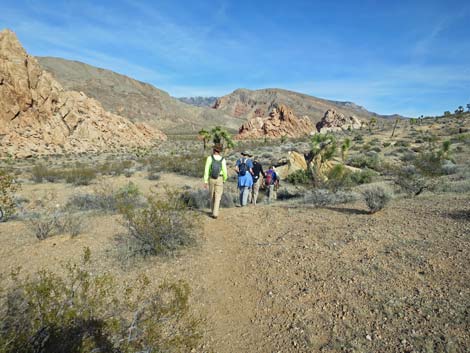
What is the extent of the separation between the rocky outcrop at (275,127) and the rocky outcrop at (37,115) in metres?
34.2

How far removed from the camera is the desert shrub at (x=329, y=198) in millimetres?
8258

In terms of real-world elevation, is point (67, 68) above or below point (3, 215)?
above

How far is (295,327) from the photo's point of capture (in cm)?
345

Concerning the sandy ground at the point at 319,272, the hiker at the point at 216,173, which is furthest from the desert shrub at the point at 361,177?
→ the hiker at the point at 216,173

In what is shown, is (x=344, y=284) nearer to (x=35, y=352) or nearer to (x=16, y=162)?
(x=35, y=352)

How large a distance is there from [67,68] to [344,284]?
→ 143875 mm

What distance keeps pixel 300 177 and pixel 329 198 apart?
7.83 metres

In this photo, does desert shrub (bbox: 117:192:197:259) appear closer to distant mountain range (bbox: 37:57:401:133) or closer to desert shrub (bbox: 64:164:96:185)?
desert shrub (bbox: 64:164:96:185)

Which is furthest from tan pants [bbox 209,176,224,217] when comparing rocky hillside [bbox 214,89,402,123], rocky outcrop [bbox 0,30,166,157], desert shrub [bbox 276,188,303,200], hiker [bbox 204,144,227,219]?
rocky hillside [bbox 214,89,402,123]

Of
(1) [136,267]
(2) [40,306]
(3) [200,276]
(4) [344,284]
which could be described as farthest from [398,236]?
(2) [40,306]

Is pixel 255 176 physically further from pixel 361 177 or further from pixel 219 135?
pixel 219 135

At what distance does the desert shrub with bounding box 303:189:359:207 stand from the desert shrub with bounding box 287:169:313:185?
20.7 ft

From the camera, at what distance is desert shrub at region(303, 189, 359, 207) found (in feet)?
27.1

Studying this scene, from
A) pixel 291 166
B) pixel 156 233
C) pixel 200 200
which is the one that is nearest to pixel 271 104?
pixel 291 166
